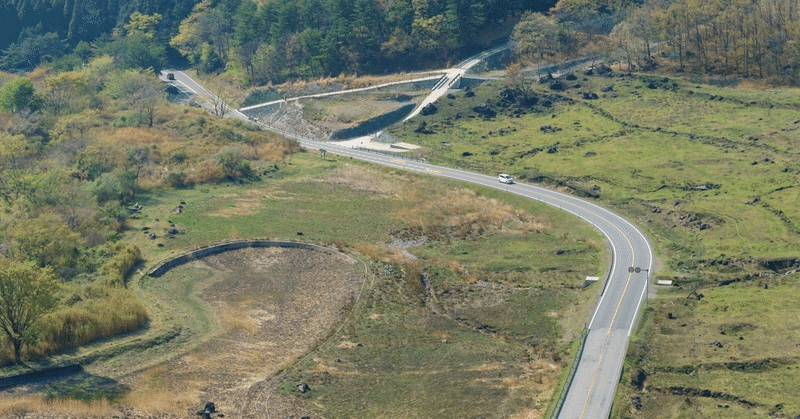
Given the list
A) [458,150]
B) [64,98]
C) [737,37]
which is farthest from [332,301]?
[737,37]

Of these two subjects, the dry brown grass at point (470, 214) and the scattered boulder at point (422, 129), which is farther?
the scattered boulder at point (422, 129)

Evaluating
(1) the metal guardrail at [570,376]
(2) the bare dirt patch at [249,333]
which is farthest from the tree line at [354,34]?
(1) the metal guardrail at [570,376]

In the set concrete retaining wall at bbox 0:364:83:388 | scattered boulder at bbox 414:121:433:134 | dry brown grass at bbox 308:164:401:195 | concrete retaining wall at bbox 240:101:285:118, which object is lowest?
concrete retaining wall at bbox 0:364:83:388

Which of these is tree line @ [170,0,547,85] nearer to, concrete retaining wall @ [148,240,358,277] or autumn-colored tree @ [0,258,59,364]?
concrete retaining wall @ [148,240,358,277]

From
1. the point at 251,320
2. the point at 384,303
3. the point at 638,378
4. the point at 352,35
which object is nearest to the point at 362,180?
the point at 384,303

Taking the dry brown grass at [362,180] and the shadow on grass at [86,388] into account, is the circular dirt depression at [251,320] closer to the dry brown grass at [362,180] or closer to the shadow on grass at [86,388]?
the shadow on grass at [86,388]

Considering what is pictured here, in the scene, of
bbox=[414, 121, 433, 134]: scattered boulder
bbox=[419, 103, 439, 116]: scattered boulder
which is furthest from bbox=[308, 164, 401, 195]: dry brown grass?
bbox=[419, 103, 439, 116]: scattered boulder

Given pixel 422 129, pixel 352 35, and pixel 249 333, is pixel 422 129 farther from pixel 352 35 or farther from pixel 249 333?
pixel 249 333
